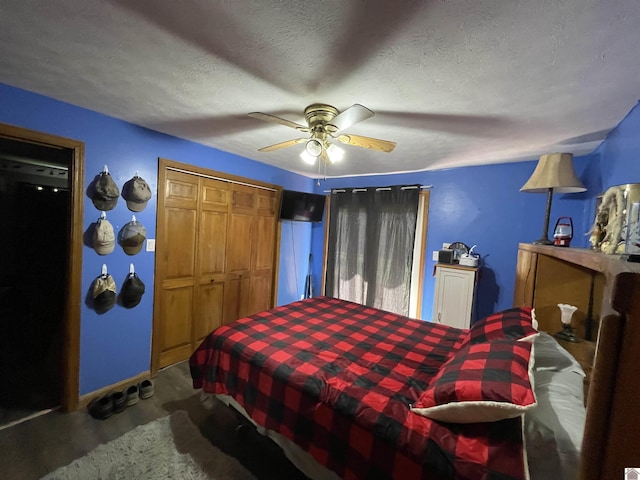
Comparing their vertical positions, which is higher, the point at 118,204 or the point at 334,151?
the point at 334,151

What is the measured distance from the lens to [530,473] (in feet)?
2.90

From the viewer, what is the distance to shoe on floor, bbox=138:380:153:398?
221 centimetres

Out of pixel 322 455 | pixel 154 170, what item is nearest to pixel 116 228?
pixel 154 170

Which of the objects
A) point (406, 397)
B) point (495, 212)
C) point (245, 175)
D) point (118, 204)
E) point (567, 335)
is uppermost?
point (245, 175)

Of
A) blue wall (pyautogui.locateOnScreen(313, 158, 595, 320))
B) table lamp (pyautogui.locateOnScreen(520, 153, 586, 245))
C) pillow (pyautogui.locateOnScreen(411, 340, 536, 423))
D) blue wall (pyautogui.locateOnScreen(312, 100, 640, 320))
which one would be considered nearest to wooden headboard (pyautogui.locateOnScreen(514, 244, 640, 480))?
pillow (pyautogui.locateOnScreen(411, 340, 536, 423))

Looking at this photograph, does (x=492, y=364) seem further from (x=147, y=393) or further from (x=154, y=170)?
(x=154, y=170)

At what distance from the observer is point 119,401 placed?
6.70ft

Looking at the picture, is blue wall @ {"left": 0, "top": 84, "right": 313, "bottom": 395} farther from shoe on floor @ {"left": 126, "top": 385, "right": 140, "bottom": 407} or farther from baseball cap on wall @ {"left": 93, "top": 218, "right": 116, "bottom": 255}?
shoe on floor @ {"left": 126, "top": 385, "right": 140, "bottom": 407}

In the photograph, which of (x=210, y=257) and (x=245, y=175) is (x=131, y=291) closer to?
(x=210, y=257)

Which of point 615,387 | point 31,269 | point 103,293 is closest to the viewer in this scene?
point 615,387

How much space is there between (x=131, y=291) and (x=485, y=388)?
8.66 ft

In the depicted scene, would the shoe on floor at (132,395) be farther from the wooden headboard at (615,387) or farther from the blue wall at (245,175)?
the wooden headboard at (615,387)

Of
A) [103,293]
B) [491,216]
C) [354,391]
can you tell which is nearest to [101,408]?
[103,293]

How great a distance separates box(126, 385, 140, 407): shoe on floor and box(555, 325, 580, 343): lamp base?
124 inches
